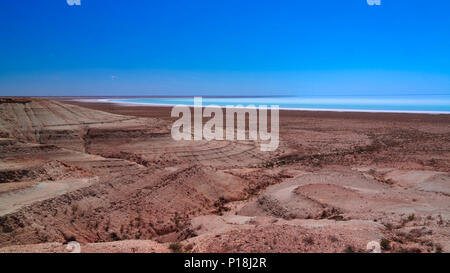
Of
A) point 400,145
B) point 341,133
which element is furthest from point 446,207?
point 341,133

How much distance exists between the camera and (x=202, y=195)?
10258mm

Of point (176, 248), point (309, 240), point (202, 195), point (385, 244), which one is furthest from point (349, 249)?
point (202, 195)

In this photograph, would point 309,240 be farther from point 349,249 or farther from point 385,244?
point 385,244

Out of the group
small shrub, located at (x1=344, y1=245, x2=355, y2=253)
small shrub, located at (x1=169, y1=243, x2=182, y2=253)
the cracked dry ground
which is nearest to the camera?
small shrub, located at (x1=344, y1=245, x2=355, y2=253)

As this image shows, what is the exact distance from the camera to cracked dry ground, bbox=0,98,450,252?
5.60m

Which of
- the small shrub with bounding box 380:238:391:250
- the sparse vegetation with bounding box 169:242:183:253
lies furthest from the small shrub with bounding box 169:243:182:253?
the small shrub with bounding box 380:238:391:250

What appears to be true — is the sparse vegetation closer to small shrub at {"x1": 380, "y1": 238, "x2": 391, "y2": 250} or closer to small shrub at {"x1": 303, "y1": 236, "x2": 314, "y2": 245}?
small shrub at {"x1": 303, "y1": 236, "x2": 314, "y2": 245}

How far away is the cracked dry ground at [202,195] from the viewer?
5.60 meters

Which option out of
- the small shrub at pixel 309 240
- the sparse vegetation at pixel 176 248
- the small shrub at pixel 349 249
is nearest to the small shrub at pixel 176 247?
the sparse vegetation at pixel 176 248

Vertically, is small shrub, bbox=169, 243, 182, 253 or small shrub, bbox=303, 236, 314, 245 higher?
small shrub, bbox=303, 236, 314, 245

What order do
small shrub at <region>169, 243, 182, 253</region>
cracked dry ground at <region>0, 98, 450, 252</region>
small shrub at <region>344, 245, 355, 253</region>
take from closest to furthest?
small shrub at <region>344, 245, 355, 253</region> < small shrub at <region>169, 243, 182, 253</region> < cracked dry ground at <region>0, 98, 450, 252</region>

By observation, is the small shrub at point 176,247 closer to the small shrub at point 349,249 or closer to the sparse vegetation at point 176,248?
the sparse vegetation at point 176,248

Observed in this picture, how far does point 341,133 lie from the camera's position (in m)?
25.1
